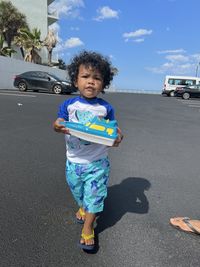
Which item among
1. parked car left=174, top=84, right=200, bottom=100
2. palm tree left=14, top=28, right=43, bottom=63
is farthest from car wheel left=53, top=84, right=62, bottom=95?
palm tree left=14, top=28, right=43, bottom=63

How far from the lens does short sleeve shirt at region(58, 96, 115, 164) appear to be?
2.91 metres

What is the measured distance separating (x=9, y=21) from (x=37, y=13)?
20.8 feet

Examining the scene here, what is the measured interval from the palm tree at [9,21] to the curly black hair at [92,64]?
3849 cm

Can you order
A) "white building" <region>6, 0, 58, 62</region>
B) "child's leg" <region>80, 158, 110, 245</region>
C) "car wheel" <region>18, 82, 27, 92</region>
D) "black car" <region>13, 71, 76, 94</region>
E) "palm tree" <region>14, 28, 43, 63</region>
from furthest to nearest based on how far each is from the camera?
1. "white building" <region>6, 0, 58, 62</region>
2. "palm tree" <region>14, 28, 43, 63</region>
3. "car wheel" <region>18, 82, 27, 92</region>
4. "black car" <region>13, 71, 76, 94</region>
5. "child's leg" <region>80, 158, 110, 245</region>

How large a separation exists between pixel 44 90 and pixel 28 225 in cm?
2068

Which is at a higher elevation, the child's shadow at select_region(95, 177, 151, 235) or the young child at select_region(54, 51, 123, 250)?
the young child at select_region(54, 51, 123, 250)

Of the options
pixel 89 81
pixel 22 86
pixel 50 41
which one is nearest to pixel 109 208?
pixel 89 81

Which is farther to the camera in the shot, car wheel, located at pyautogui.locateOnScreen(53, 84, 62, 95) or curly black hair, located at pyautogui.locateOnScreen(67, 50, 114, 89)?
car wheel, located at pyautogui.locateOnScreen(53, 84, 62, 95)

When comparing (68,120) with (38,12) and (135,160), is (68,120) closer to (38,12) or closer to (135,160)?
(135,160)

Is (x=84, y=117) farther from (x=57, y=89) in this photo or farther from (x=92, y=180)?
(x=57, y=89)

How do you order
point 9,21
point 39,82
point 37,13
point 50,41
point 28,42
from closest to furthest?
point 39,82
point 28,42
point 9,21
point 50,41
point 37,13

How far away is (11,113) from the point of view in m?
10.4

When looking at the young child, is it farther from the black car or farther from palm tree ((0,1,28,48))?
palm tree ((0,1,28,48))

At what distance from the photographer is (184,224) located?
10.7 feet
